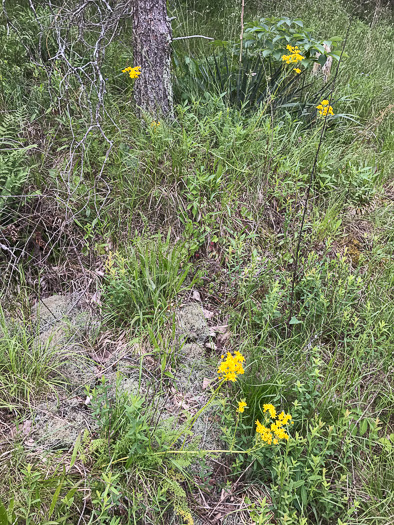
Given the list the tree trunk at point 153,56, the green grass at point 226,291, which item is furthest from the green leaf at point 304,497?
the tree trunk at point 153,56

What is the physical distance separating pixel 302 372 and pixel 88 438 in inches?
45.5

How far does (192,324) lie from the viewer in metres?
2.38

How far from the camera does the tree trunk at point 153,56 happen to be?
2973 millimetres

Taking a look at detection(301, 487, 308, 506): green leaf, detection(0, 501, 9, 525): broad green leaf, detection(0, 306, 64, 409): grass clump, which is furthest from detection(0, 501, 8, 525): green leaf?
detection(301, 487, 308, 506): green leaf

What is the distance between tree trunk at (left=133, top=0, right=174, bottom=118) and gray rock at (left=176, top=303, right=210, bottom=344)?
1738 millimetres

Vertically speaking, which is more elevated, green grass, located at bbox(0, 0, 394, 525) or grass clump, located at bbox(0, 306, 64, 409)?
green grass, located at bbox(0, 0, 394, 525)

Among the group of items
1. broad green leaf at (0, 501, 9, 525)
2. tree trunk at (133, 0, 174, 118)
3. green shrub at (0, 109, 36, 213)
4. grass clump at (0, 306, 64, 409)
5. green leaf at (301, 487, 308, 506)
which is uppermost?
tree trunk at (133, 0, 174, 118)

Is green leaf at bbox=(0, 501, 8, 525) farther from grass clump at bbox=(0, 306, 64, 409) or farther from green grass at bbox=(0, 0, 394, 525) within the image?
grass clump at bbox=(0, 306, 64, 409)

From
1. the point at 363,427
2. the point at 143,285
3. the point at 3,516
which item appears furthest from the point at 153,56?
the point at 3,516

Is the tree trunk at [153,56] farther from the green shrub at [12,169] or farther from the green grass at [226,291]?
the green shrub at [12,169]

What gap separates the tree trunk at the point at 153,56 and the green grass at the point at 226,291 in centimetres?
21

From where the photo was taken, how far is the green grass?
1679mm

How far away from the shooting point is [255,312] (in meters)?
2.38

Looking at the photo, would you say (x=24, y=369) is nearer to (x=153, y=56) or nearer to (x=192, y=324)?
(x=192, y=324)
